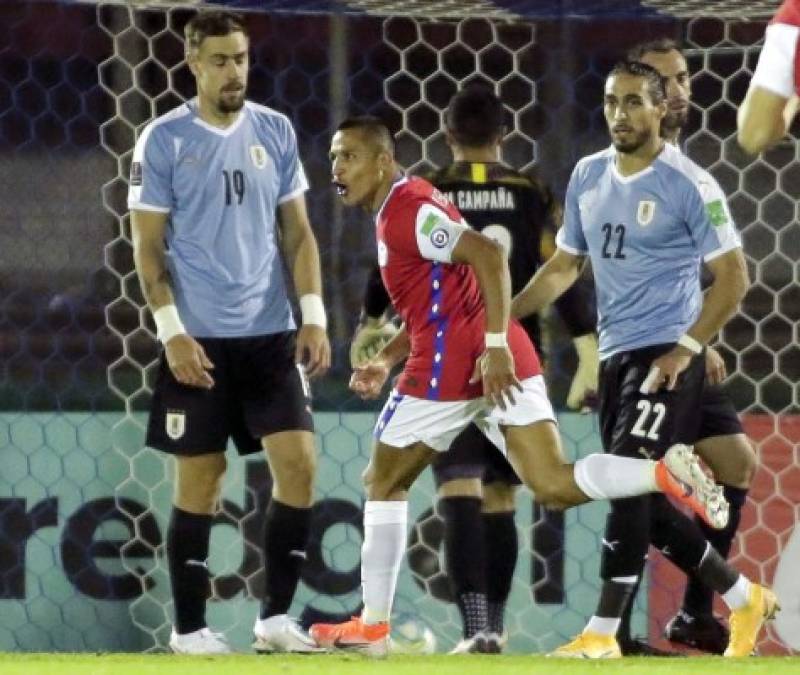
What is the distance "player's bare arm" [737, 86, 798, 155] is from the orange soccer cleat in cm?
208

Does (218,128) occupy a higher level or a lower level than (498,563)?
higher

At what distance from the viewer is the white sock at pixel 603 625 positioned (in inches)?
255

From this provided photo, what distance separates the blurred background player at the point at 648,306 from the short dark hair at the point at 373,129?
0.61 meters

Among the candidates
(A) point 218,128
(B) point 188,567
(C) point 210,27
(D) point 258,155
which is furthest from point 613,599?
(C) point 210,27

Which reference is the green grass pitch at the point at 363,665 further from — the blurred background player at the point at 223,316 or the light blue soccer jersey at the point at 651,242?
the light blue soccer jersey at the point at 651,242

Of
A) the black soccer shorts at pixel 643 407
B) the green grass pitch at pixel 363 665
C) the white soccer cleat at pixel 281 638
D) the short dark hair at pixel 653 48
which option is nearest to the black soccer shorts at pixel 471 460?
the black soccer shorts at pixel 643 407

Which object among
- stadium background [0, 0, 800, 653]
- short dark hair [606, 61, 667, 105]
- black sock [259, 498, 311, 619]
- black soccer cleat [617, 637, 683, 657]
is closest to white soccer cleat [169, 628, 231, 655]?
black sock [259, 498, 311, 619]

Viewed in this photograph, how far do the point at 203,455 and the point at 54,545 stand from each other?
0.84 meters

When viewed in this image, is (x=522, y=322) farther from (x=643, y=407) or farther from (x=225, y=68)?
(x=225, y=68)

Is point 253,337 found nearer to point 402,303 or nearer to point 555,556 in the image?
point 402,303

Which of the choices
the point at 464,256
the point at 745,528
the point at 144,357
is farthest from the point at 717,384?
the point at 144,357

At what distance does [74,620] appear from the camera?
726cm

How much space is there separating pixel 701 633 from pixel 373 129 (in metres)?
1.75

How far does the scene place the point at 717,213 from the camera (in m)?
6.42
